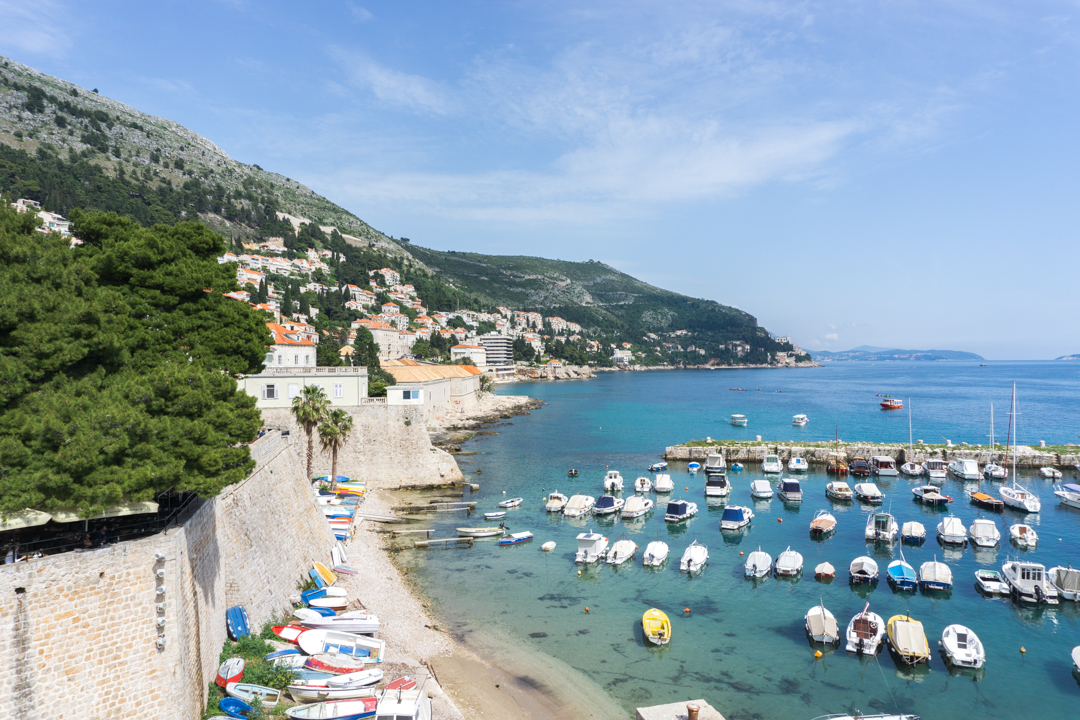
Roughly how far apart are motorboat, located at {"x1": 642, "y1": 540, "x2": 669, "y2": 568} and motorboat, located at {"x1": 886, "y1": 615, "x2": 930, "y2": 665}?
30.7 ft

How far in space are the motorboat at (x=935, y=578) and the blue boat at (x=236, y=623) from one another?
24.5m

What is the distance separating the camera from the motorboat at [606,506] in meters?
33.2

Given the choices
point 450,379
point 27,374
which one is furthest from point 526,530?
point 450,379

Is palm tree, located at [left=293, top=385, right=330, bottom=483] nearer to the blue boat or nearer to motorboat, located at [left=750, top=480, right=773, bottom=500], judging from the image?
the blue boat

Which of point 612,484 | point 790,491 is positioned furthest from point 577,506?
point 790,491

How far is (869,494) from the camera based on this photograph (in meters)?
36.7

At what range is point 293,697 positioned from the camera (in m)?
13.7

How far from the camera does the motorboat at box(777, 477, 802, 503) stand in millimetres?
36938

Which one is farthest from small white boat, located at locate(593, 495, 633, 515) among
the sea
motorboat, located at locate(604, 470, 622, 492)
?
motorboat, located at locate(604, 470, 622, 492)

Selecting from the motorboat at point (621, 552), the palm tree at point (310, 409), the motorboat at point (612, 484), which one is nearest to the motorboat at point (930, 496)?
the motorboat at point (612, 484)

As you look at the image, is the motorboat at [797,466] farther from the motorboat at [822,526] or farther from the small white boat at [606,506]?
the small white boat at [606,506]

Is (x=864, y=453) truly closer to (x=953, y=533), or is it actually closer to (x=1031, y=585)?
(x=953, y=533)

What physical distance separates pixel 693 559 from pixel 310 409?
22.6 meters

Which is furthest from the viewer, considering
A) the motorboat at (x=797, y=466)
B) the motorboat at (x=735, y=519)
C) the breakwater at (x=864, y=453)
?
the breakwater at (x=864, y=453)
